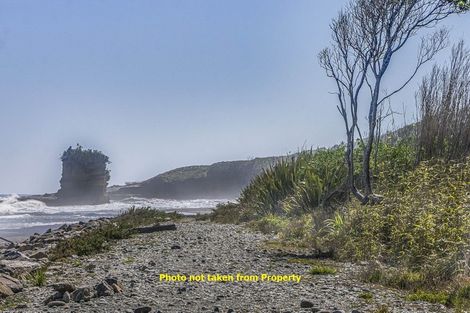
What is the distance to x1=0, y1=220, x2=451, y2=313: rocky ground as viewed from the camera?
5551mm

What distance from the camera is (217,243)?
1157cm

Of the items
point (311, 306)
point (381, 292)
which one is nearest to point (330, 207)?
point (381, 292)

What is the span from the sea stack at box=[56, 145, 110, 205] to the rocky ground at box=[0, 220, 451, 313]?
65.5 meters

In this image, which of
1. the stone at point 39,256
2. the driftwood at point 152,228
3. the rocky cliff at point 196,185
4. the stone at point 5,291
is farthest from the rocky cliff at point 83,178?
the stone at point 5,291

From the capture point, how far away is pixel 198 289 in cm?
652

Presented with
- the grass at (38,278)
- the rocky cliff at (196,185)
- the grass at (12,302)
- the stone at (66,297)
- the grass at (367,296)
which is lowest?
the grass at (367,296)

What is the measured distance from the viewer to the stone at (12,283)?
6.82 m

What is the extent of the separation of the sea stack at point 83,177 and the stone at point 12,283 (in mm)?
66853

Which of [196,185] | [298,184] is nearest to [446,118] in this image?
[298,184]

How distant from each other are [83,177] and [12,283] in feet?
228

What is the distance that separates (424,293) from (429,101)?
9290 millimetres

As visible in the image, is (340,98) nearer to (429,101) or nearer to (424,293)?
(429,101)

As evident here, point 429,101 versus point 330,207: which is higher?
point 429,101

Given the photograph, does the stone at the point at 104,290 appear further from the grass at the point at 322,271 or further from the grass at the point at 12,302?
the grass at the point at 322,271
